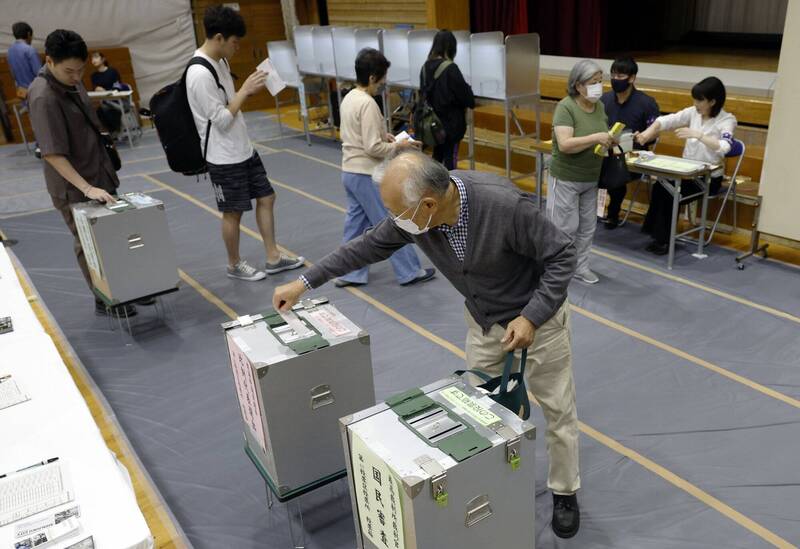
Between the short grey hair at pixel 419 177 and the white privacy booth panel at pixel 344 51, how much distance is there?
6.89 meters

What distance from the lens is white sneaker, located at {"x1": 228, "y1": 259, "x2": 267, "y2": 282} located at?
5.04 metres

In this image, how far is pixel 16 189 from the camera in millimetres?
8141

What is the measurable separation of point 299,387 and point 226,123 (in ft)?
8.31

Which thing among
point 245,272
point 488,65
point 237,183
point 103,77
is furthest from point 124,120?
point 237,183

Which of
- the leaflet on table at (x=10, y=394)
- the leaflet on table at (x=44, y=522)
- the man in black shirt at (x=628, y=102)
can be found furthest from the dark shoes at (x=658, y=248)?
the leaflet on table at (x=44, y=522)

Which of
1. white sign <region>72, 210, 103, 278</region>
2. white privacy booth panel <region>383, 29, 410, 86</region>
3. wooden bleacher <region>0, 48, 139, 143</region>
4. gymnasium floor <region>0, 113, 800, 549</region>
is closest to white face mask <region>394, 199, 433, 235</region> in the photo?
gymnasium floor <region>0, 113, 800, 549</region>

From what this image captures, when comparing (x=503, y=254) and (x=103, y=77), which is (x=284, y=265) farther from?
(x=103, y=77)

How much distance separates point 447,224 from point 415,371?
1768 millimetres

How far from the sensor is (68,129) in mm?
3965

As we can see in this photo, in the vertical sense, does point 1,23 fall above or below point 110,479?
above

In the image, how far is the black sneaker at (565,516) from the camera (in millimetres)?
2527

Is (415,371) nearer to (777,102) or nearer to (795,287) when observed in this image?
(795,287)

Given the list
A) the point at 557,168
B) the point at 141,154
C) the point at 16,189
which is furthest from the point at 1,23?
the point at 557,168

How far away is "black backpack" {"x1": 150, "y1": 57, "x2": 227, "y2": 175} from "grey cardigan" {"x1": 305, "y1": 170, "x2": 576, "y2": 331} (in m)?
2.58
